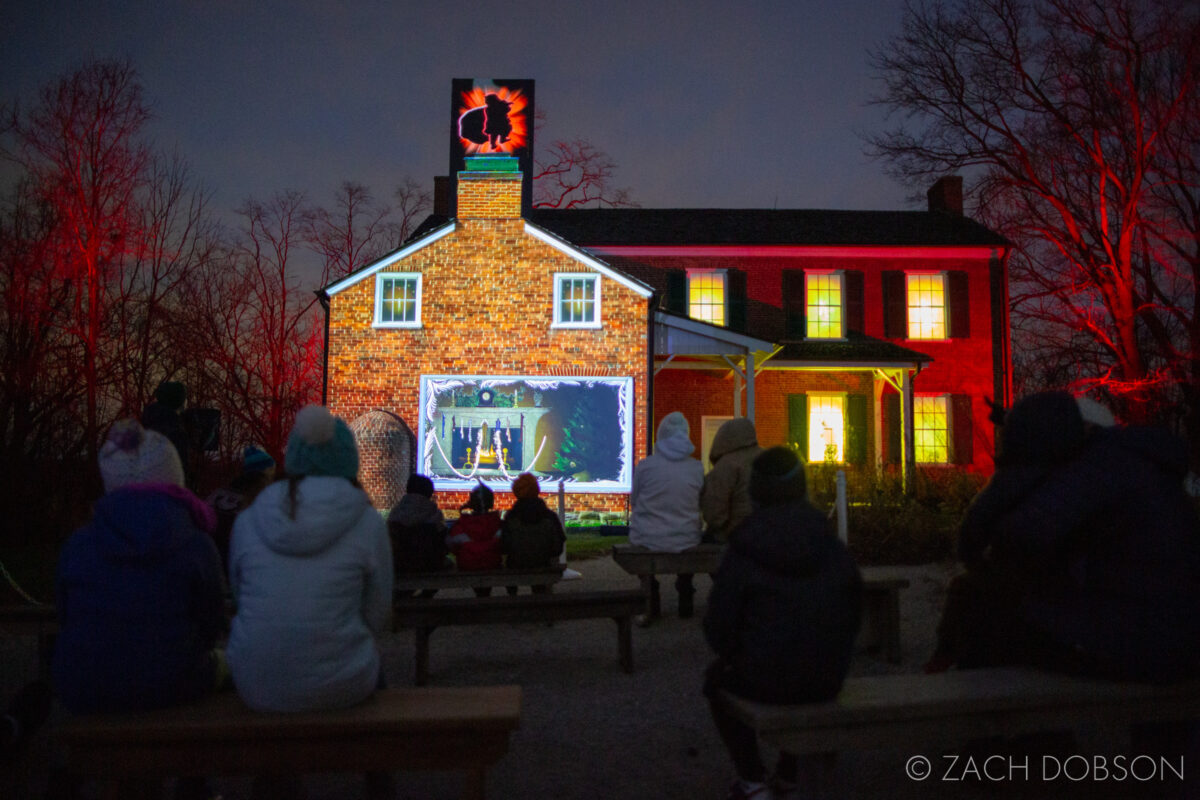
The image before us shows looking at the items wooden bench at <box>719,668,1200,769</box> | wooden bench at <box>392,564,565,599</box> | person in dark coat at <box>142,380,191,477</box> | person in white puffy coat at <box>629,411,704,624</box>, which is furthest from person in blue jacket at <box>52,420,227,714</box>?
person in white puffy coat at <box>629,411,704,624</box>

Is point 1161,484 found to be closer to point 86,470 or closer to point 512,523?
point 512,523

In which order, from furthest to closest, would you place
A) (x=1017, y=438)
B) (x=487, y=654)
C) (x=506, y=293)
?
(x=506, y=293) < (x=487, y=654) < (x=1017, y=438)

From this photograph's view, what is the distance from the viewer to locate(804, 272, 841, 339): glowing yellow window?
70.9 feet

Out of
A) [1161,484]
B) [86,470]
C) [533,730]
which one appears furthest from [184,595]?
[86,470]

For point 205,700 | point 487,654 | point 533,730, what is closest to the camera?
point 205,700

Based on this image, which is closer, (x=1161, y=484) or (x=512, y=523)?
(x=1161, y=484)

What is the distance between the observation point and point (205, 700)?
320cm

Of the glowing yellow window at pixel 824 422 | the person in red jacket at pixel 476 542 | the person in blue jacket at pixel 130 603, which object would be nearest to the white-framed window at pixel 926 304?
the glowing yellow window at pixel 824 422

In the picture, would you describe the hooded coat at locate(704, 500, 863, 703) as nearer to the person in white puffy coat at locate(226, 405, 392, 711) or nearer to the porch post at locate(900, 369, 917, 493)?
the person in white puffy coat at locate(226, 405, 392, 711)

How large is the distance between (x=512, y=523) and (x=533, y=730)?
7.97 ft

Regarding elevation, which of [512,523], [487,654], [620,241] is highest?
[620,241]

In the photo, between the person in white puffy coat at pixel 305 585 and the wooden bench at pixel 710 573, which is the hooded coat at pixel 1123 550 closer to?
the wooden bench at pixel 710 573

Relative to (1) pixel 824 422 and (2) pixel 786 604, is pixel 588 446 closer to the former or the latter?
(1) pixel 824 422

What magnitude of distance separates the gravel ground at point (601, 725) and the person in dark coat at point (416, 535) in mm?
660
